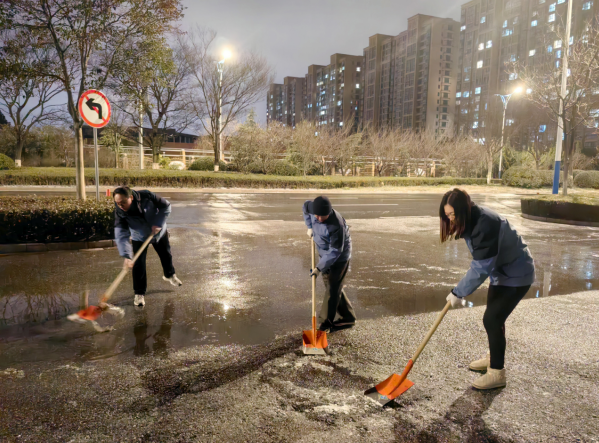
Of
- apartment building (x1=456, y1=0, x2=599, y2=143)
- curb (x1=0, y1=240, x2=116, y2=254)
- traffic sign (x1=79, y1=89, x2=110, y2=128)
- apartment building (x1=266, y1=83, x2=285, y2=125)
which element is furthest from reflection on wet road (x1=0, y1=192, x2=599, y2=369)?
apartment building (x1=266, y1=83, x2=285, y2=125)

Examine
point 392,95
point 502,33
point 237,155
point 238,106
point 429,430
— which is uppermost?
point 502,33

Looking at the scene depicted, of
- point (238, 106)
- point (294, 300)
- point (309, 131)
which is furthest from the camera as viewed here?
point (309, 131)

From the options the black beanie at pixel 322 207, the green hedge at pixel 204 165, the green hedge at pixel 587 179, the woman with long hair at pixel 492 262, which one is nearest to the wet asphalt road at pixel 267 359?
the woman with long hair at pixel 492 262

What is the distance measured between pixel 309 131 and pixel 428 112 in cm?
8099

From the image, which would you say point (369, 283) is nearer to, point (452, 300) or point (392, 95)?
point (452, 300)

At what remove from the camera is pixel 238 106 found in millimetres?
29297

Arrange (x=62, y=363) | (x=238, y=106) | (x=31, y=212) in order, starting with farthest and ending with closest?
(x=238, y=106), (x=31, y=212), (x=62, y=363)

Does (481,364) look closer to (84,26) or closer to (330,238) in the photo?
(330,238)

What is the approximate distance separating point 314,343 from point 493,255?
65.8 inches

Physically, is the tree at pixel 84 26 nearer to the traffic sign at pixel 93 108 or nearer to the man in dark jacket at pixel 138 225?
the traffic sign at pixel 93 108

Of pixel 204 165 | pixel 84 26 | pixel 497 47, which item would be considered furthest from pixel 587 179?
pixel 497 47

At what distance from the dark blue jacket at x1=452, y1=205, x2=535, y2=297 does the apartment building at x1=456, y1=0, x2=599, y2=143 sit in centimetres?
7235

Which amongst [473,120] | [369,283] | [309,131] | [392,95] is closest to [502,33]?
[473,120]

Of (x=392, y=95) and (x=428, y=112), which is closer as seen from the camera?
(x=428, y=112)
